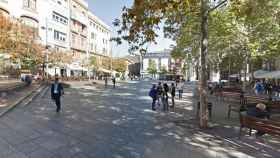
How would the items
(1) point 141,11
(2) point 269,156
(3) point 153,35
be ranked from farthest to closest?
(3) point 153,35 → (1) point 141,11 → (2) point 269,156

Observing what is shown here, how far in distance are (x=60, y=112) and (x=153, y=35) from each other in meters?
6.10

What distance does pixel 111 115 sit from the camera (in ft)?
36.0

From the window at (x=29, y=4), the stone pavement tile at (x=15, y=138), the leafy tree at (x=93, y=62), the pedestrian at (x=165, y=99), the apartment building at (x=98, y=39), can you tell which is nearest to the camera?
the stone pavement tile at (x=15, y=138)

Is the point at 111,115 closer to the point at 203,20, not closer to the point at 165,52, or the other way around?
the point at 203,20

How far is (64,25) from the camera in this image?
156 ft

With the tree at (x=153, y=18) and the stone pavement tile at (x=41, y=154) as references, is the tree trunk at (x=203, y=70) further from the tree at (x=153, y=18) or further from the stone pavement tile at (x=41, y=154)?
the stone pavement tile at (x=41, y=154)

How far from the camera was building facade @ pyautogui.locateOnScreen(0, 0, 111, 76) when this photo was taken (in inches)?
1465

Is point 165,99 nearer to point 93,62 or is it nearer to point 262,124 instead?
point 262,124

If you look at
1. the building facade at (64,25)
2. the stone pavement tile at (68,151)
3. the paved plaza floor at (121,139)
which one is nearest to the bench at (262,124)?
the paved plaza floor at (121,139)

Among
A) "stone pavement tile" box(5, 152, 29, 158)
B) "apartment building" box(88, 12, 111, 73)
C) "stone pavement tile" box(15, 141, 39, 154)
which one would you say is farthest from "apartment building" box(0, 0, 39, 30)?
"stone pavement tile" box(5, 152, 29, 158)

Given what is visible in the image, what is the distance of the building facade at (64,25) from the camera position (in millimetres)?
37219

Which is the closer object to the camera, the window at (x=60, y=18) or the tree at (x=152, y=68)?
the window at (x=60, y=18)

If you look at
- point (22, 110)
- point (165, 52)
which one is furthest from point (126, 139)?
point (165, 52)

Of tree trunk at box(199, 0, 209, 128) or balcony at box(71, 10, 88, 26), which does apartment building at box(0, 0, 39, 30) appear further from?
tree trunk at box(199, 0, 209, 128)
